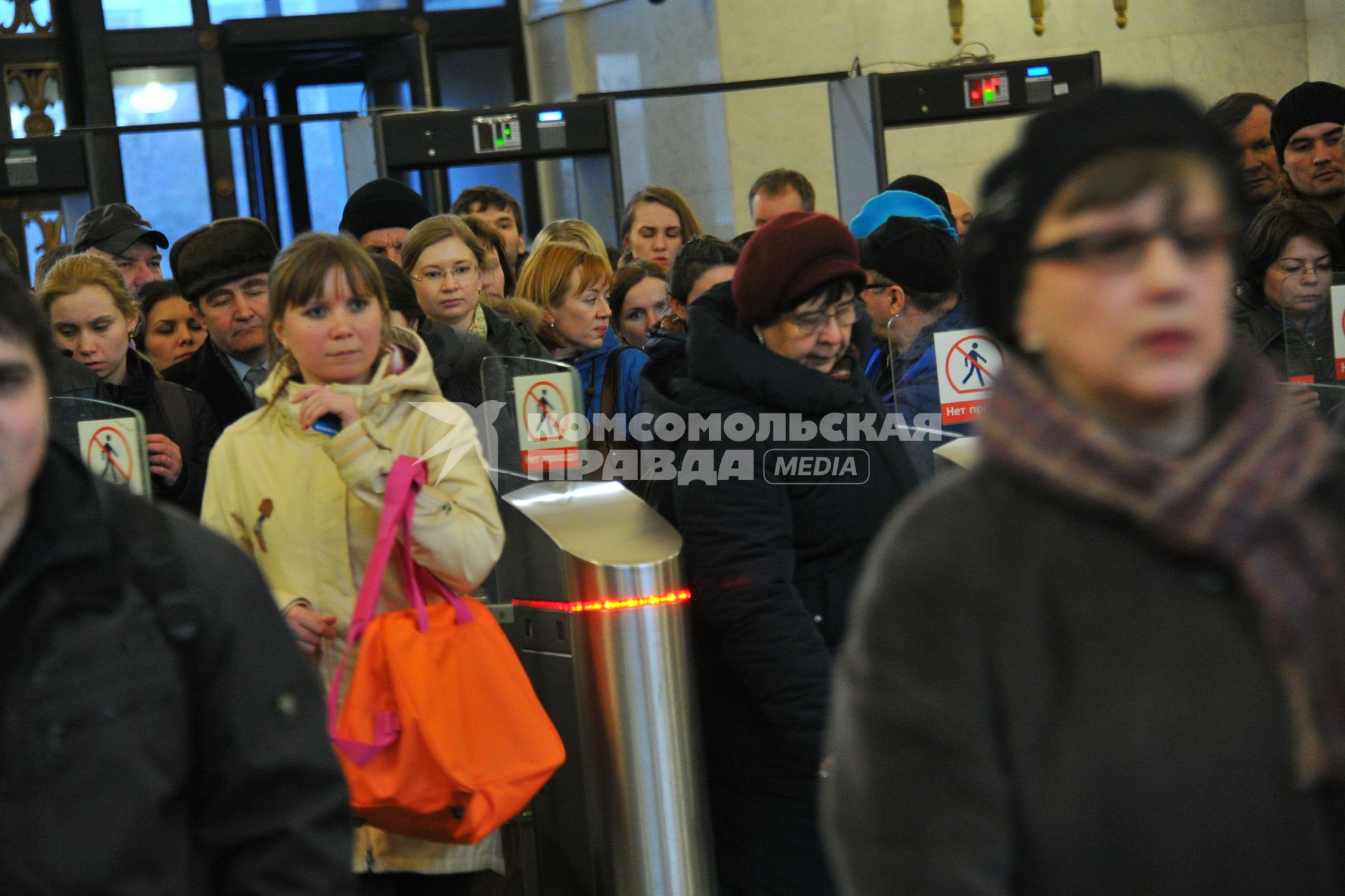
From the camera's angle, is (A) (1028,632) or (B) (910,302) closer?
(A) (1028,632)

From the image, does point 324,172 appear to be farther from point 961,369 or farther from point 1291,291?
point 961,369

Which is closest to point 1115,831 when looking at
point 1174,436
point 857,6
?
point 1174,436

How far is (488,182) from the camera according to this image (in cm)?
1076

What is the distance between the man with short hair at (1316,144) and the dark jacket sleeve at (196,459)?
133 inches

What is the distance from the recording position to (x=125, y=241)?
556cm

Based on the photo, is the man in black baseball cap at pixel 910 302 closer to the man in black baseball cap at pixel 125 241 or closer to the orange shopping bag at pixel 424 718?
the orange shopping bag at pixel 424 718

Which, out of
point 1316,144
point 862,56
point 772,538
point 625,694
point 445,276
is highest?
point 862,56

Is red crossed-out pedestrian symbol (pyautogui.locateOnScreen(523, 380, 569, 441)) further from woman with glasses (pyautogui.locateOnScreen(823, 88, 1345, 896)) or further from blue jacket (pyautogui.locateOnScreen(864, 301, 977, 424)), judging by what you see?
woman with glasses (pyautogui.locateOnScreen(823, 88, 1345, 896))

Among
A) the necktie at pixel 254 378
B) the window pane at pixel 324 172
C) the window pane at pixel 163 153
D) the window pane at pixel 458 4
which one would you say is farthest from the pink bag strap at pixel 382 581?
the window pane at pixel 458 4

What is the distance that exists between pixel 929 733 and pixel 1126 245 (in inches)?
16.2

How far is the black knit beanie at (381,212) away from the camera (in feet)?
16.9

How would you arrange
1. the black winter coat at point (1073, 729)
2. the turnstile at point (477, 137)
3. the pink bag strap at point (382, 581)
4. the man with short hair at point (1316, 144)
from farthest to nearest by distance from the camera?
the turnstile at point (477, 137)
the man with short hair at point (1316, 144)
the pink bag strap at point (382, 581)
the black winter coat at point (1073, 729)

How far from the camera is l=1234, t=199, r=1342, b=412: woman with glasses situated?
13.1 feet

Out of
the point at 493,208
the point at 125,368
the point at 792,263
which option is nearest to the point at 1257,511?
the point at 792,263
